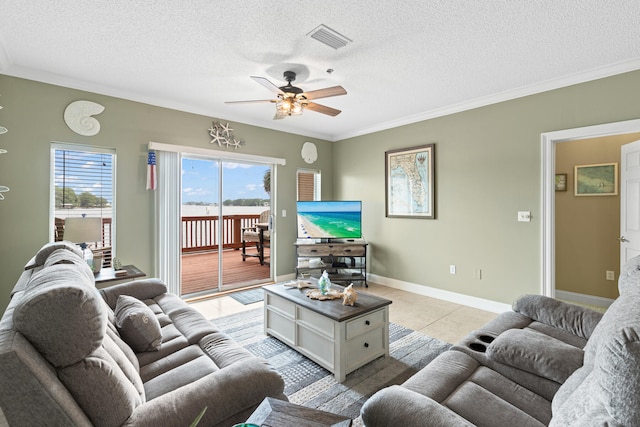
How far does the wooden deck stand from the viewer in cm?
445

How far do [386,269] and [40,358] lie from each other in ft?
14.7

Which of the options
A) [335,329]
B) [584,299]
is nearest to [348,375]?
[335,329]

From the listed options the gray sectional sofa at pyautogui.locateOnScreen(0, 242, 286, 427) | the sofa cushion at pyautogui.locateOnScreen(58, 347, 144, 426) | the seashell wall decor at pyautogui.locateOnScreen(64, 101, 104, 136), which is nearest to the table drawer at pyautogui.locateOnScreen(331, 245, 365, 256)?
the gray sectional sofa at pyautogui.locateOnScreen(0, 242, 286, 427)

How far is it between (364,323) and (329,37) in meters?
2.27

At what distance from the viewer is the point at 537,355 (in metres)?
1.46

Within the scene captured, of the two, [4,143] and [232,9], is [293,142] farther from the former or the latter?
[4,143]

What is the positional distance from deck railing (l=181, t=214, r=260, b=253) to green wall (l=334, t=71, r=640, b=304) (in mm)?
2561

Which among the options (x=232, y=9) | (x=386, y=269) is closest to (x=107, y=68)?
(x=232, y=9)

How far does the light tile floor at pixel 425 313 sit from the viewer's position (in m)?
3.16

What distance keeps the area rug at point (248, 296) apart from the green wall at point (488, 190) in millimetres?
2042

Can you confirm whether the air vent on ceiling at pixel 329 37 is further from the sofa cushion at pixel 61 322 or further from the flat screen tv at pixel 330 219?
the flat screen tv at pixel 330 219

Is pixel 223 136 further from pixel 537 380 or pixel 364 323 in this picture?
pixel 537 380

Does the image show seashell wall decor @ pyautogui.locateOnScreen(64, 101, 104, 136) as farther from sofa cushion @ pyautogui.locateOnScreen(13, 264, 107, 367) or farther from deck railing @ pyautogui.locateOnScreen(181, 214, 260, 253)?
sofa cushion @ pyautogui.locateOnScreen(13, 264, 107, 367)

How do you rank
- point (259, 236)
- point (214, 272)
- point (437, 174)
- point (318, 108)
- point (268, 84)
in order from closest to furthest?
point (268, 84), point (318, 108), point (437, 174), point (214, 272), point (259, 236)
